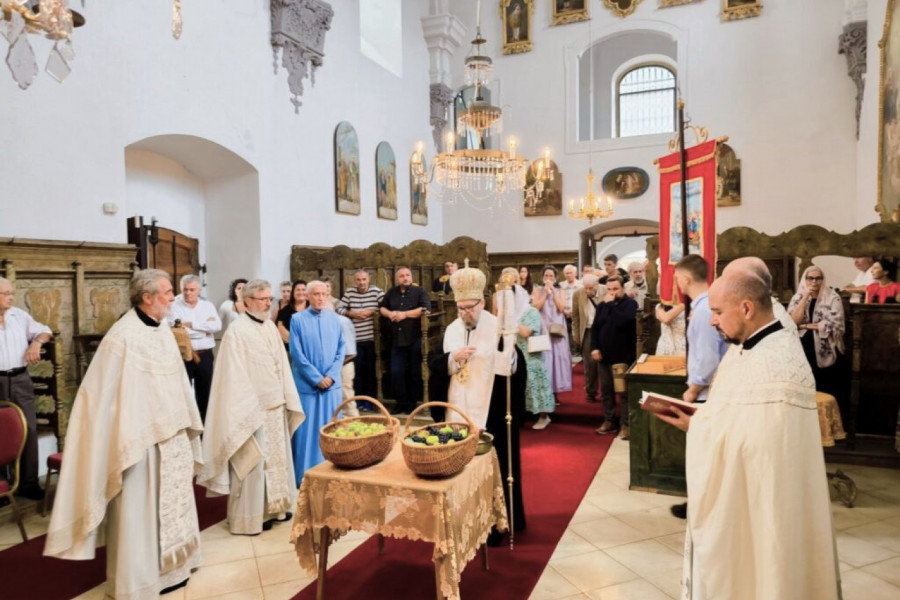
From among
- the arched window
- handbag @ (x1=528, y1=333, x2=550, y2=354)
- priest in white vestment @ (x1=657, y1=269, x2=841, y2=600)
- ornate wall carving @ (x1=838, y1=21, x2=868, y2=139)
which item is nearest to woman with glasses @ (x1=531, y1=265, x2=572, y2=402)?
handbag @ (x1=528, y1=333, x2=550, y2=354)

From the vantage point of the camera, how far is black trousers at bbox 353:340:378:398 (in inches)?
307

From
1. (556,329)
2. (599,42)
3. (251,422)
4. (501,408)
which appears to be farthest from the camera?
(599,42)

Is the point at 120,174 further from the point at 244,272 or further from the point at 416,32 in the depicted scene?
the point at 416,32

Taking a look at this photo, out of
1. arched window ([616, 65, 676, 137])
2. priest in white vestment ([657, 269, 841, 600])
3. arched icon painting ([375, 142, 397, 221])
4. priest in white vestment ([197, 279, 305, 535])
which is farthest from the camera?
arched window ([616, 65, 676, 137])

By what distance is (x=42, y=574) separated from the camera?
3.67 meters

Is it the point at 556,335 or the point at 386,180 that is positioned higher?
the point at 386,180

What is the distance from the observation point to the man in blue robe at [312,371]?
490 cm

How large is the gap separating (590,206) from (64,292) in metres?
8.89

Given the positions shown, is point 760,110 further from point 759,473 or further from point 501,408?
point 759,473

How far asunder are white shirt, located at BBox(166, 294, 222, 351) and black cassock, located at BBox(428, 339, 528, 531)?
360cm

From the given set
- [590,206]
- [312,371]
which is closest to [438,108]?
[590,206]

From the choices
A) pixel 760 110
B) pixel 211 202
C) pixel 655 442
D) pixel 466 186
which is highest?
pixel 760 110

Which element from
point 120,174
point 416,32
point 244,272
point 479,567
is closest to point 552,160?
point 416,32

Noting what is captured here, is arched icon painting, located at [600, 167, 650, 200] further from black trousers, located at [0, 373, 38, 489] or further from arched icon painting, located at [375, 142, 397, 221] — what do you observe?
black trousers, located at [0, 373, 38, 489]
